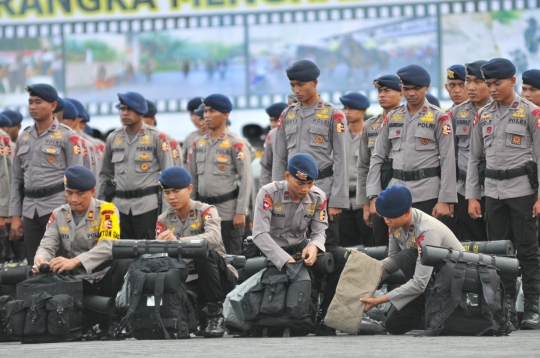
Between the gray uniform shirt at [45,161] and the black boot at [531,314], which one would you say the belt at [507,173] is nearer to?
the black boot at [531,314]

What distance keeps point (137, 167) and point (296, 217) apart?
206cm

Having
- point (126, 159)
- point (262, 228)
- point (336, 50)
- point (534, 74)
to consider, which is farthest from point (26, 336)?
point (336, 50)

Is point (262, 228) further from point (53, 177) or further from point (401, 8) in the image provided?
point (401, 8)

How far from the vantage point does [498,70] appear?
29.2 feet

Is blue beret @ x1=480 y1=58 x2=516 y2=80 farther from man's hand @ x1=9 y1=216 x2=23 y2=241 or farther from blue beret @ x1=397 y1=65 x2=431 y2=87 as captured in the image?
man's hand @ x1=9 y1=216 x2=23 y2=241

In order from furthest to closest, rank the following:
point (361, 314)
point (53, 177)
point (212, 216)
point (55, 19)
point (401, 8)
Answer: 1. point (55, 19)
2. point (401, 8)
3. point (53, 177)
4. point (212, 216)
5. point (361, 314)

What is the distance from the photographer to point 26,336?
343 inches

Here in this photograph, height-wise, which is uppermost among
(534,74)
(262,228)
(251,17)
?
(251,17)

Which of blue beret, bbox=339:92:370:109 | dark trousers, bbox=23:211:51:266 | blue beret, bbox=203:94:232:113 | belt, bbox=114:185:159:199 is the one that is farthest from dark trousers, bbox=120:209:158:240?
blue beret, bbox=339:92:370:109

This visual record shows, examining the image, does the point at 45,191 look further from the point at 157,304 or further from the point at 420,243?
the point at 420,243

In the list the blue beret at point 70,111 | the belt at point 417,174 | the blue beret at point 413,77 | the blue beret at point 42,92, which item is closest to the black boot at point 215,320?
the belt at point 417,174

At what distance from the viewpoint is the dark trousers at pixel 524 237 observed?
8.86 meters

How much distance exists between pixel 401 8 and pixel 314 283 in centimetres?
647

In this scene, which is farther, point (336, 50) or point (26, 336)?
point (336, 50)
